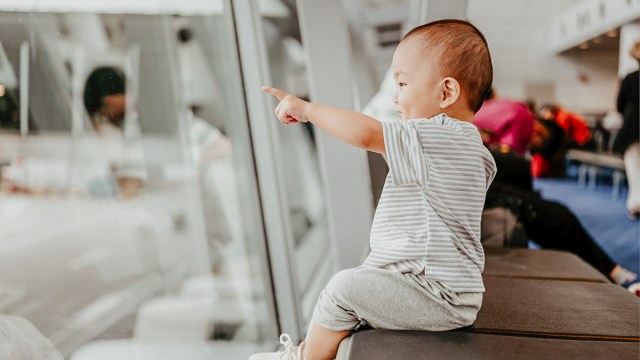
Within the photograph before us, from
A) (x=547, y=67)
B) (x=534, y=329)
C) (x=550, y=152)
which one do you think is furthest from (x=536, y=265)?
(x=547, y=67)

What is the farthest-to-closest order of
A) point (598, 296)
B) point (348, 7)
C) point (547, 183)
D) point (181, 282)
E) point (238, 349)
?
point (547, 183)
point (348, 7)
point (238, 349)
point (181, 282)
point (598, 296)

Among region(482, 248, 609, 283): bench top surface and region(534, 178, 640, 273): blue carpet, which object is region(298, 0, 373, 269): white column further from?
region(534, 178, 640, 273): blue carpet

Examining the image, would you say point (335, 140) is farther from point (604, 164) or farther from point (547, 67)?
point (547, 67)

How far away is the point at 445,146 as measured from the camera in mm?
942

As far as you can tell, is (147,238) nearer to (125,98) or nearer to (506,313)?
(125,98)

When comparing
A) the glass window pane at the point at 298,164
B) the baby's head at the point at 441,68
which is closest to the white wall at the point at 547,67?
the glass window pane at the point at 298,164

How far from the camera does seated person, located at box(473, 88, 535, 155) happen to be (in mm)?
2773

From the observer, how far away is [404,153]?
0.91m

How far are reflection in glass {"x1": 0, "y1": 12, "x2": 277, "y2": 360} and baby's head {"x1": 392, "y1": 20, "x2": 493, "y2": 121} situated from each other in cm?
81

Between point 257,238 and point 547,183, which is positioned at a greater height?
point 257,238

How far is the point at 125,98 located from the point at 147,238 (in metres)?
0.49

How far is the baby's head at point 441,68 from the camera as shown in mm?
938

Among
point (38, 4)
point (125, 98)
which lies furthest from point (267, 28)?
point (38, 4)

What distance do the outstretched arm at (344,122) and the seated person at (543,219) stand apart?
1627 millimetres
